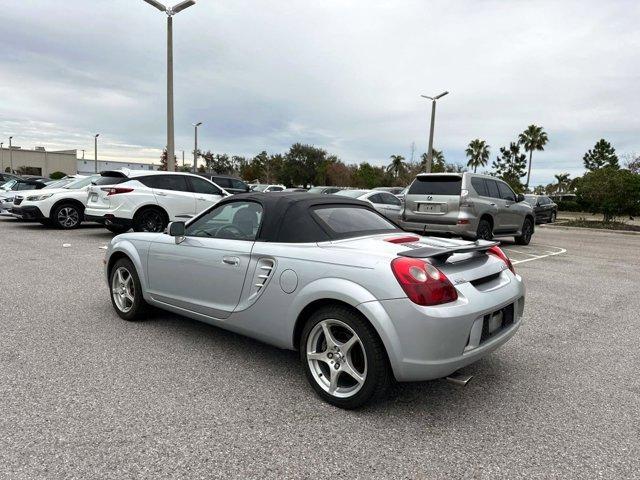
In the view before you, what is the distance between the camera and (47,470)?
7.62ft

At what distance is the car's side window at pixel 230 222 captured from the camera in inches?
150

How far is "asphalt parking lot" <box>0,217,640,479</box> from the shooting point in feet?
8.05

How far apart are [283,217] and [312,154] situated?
66.9 metres

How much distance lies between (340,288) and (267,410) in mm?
932

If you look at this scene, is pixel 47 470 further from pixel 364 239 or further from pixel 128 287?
pixel 128 287

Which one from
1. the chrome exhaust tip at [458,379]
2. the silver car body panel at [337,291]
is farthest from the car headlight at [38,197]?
the chrome exhaust tip at [458,379]

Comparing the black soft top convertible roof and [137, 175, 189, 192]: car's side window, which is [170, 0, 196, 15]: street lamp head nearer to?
[137, 175, 189, 192]: car's side window

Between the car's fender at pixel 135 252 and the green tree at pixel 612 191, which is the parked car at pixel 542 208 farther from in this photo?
the car's fender at pixel 135 252

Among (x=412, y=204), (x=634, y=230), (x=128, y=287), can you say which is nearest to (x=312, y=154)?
(x=634, y=230)

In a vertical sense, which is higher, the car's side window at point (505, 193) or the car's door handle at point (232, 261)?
the car's side window at point (505, 193)

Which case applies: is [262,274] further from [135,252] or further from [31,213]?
[31,213]

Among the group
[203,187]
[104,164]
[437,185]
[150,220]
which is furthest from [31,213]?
[104,164]

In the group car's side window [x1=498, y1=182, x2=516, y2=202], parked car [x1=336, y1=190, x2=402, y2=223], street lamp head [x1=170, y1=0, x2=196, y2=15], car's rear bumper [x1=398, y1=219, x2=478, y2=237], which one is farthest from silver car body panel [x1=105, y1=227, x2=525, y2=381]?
street lamp head [x1=170, y1=0, x2=196, y2=15]

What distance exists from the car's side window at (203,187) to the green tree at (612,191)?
2033cm
